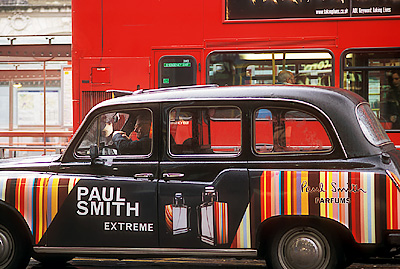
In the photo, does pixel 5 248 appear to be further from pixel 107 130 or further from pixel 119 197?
pixel 107 130

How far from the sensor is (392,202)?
17.0 feet

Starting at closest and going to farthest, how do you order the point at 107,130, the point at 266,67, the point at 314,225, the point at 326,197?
1. the point at 326,197
2. the point at 314,225
3. the point at 107,130
4. the point at 266,67

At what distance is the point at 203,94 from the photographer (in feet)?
18.8

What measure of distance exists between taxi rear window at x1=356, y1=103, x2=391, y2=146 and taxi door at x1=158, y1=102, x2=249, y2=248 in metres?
0.99

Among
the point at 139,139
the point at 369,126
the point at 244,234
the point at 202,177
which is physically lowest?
the point at 244,234

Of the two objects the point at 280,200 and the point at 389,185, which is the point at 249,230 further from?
the point at 389,185

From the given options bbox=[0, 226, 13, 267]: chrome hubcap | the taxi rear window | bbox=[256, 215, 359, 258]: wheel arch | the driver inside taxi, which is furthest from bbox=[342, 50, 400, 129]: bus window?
bbox=[0, 226, 13, 267]: chrome hubcap

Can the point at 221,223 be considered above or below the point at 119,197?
below

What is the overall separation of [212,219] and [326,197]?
38.6 inches

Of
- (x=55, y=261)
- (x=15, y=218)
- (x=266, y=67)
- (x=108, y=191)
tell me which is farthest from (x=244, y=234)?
(x=266, y=67)

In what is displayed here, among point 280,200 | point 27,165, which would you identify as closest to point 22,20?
point 27,165

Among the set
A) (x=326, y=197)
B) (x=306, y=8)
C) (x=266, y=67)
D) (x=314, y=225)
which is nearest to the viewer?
(x=326, y=197)

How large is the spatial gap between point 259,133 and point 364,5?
4676 mm

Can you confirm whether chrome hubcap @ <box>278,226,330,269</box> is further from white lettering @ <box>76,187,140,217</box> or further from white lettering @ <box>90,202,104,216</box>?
white lettering @ <box>90,202,104,216</box>
